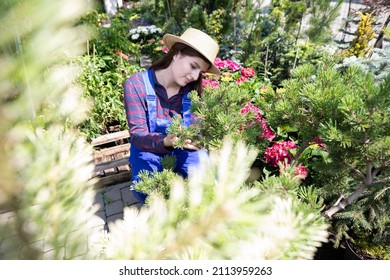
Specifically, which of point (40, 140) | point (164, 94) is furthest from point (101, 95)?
point (40, 140)

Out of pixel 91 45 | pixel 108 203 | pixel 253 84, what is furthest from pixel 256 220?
pixel 91 45

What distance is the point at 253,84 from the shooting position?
11.0 feet

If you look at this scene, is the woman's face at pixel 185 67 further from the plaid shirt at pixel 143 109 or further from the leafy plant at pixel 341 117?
the leafy plant at pixel 341 117

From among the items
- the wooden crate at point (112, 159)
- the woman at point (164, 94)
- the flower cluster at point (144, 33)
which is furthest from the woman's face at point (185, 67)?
the flower cluster at point (144, 33)

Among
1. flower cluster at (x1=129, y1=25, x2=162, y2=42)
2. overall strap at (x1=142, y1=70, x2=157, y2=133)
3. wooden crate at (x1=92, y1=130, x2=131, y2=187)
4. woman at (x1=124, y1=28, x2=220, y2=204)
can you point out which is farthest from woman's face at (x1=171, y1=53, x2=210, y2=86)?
flower cluster at (x1=129, y1=25, x2=162, y2=42)

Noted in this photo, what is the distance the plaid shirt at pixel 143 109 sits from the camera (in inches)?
68.2

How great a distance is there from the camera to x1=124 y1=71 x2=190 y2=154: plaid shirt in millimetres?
1733

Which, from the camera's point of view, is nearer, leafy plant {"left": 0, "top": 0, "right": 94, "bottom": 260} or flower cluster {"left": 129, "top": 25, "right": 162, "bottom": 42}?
leafy plant {"left": 0, "top": 0, "right": 94, "bottom": 260}

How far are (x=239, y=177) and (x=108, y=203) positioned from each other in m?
2.49

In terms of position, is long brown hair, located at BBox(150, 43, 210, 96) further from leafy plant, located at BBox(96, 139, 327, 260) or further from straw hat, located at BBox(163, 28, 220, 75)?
leafy plant, located at BBox(96, 139, 327, 260)

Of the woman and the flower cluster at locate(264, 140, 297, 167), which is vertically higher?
the woman

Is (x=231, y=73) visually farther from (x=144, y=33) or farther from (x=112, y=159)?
(x=144, y=33)

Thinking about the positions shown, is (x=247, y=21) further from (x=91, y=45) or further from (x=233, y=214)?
(x=233, y=214)

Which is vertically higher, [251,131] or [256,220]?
[256,220]
